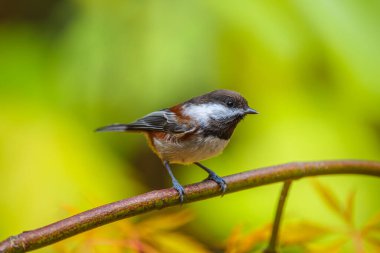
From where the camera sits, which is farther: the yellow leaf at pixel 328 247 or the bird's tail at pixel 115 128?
the bird's tail at pixel 115 128

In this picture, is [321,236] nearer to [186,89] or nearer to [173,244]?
[173,244]

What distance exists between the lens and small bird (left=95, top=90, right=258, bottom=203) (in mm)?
1357

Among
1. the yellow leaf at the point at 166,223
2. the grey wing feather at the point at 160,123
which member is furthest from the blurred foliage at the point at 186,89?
the yellow leaf at the point at 166,223

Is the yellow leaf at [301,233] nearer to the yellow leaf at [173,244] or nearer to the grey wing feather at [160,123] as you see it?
the yellow leaf at [173,244]

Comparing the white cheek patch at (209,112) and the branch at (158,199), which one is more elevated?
the white cheek patch at (209,112)

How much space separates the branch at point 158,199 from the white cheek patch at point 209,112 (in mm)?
309

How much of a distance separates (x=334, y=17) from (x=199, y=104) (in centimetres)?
38

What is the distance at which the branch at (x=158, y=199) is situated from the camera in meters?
0.86

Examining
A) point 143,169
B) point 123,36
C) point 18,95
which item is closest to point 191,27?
point 123,36

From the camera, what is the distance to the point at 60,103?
5.14ft

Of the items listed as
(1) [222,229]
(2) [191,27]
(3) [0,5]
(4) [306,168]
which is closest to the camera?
(4) [306,168]

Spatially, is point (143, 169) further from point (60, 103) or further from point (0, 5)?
point (0, 5)

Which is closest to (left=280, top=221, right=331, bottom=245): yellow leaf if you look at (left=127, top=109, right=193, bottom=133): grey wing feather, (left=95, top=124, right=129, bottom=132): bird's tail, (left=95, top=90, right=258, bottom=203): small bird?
(left=95, top=90, right=258, bottom=203): small bird

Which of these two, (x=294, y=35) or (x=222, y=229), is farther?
(x=222, y=229)
